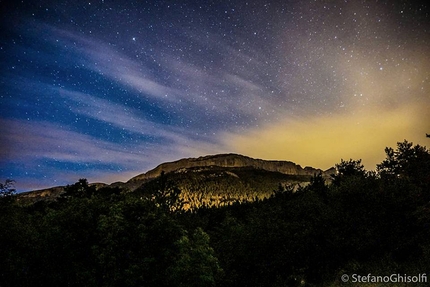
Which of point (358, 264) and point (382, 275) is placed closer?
point (382, 275)

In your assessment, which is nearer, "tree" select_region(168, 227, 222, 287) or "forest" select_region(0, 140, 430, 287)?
"forest" select_region(0, 140, 430, 287)

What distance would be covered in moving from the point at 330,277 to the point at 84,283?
40.7 ft

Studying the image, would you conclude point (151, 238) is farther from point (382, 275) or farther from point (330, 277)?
point (382, 275)

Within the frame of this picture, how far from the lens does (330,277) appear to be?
15727 mm

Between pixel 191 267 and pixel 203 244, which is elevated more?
pixel 203 244

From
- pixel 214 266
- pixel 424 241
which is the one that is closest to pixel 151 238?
pixel 214 266

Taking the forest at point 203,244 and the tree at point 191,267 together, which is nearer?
the forest at point 203,244

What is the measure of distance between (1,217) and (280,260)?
1496 cm

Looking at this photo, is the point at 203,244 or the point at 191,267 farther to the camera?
the point at 203,244

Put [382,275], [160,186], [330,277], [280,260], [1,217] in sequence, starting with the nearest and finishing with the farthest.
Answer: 1. [382,275]
2. [1,217]
3. [330,277]
4. [280,260]
5. [160,186]

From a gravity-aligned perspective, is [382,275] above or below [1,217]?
below

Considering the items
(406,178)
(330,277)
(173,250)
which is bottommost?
(330,277)

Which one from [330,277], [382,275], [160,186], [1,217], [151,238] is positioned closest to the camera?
[382,275]

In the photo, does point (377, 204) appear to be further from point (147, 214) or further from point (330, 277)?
point (147, 214)
